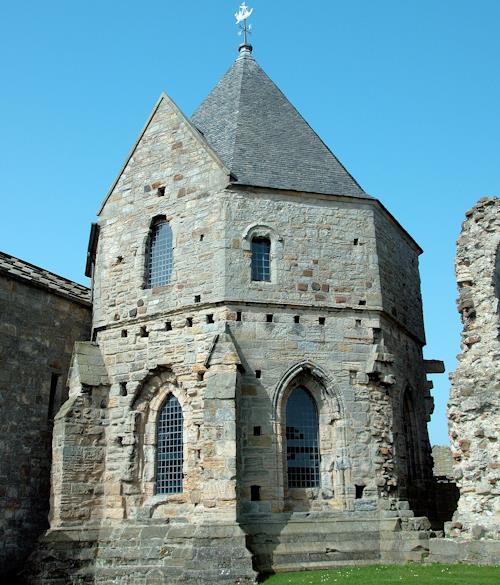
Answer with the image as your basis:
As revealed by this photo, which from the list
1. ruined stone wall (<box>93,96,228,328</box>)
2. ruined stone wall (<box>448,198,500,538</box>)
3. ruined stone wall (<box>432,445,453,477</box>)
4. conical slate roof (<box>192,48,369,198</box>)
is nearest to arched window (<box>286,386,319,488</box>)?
ruined stone wall (<box>93,96,228,328</box>)

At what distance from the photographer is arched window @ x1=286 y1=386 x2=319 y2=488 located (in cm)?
1655

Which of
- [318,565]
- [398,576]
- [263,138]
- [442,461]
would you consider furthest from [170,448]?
[442,461]

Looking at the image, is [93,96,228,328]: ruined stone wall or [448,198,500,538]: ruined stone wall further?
[93,96,228,328]: ruined stone wall

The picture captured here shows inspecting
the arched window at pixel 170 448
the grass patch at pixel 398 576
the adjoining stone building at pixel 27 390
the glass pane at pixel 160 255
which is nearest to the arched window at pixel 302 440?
the grass patch at pixel 398 576

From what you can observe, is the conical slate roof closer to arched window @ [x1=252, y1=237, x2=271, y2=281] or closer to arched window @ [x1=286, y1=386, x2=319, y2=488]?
arched window @ [x1=252, y1=237, x2=271, y2=281]

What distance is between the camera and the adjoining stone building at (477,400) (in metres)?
13.3

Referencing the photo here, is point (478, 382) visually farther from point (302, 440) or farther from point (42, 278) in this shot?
point (42, 278)

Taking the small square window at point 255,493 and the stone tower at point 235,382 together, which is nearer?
the stone tower at point 235,382

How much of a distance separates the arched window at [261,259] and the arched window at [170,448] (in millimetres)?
3656

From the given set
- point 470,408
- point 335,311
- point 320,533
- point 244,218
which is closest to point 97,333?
point 244,218

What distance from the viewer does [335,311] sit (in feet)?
57.7

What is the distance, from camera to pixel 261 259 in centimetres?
1784

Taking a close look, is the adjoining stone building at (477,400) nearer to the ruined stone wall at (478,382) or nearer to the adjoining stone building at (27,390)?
the ruined stone wall at (478,382)

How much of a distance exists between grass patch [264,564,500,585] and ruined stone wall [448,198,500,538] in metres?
0.84
